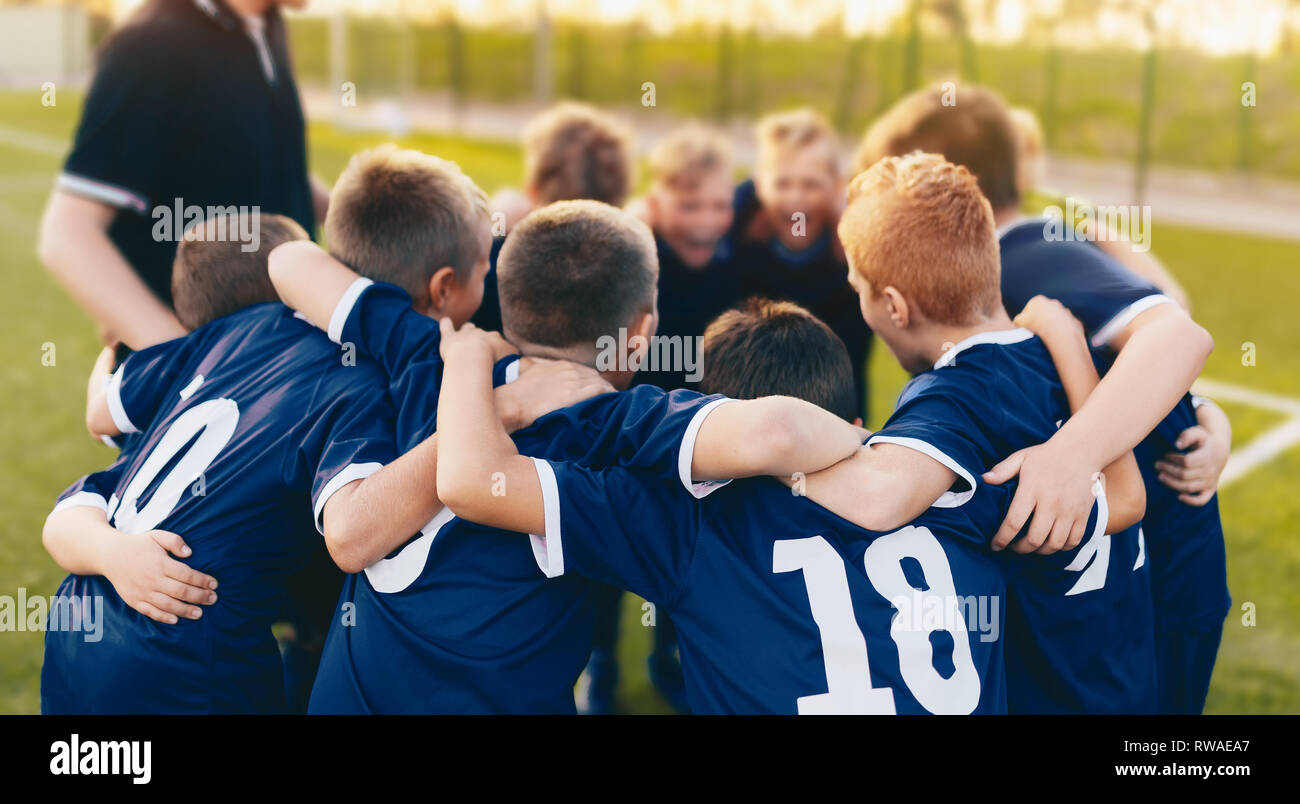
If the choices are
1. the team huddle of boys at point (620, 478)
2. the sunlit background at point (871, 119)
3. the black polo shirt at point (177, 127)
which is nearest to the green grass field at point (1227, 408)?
the sunlit background at point (871, 119)

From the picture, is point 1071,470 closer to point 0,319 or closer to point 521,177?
point 0,319

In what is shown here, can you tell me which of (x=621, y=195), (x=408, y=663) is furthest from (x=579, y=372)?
(x=621, y=195)

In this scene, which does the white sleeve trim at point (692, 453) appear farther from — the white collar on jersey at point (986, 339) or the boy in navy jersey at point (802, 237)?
the boy in navy jersey at point (802, 237)

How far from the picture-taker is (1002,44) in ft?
63.6

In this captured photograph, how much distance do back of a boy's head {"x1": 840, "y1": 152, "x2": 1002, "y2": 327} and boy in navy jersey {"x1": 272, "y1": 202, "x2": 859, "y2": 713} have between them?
1.27 feet

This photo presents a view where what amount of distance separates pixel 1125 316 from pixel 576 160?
1.91m

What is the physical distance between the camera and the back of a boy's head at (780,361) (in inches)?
79.3

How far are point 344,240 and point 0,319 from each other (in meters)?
7.13

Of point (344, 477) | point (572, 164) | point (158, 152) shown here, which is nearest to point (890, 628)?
point (344, 477)

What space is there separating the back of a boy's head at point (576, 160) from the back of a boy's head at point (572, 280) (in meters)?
1.48

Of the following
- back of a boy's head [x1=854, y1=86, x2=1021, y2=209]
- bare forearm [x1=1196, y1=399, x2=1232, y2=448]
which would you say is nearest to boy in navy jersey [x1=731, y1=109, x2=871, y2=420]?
back of a boy's head [x1=854, y1=86, x2=1021, y2=209]

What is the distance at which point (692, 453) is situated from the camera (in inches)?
70.2

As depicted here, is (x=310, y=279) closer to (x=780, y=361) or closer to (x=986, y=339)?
(x=780, y=361)

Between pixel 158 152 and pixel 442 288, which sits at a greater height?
pixel 158 152
